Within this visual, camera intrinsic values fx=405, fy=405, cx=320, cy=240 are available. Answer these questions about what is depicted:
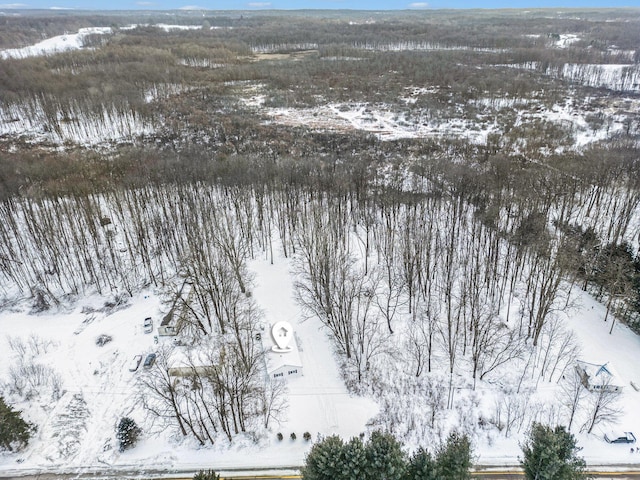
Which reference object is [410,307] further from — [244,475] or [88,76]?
[88,76]

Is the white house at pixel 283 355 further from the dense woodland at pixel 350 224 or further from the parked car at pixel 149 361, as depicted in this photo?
the parked car at pixel 149 361

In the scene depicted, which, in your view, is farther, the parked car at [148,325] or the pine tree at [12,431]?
the parked car at [148,325]

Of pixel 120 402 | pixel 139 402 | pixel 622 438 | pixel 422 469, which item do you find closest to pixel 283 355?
pixel 139 402

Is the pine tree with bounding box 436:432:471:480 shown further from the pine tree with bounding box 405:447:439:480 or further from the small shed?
the small shed

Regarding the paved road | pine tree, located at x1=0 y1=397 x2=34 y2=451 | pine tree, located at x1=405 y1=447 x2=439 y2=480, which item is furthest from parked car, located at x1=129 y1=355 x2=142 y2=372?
pine tree, located at x1=405 y1=447 x2=439 y2=480

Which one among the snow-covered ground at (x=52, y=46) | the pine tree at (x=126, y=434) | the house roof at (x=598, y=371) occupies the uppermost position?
the snow-covered ground at (x=52, y=46)

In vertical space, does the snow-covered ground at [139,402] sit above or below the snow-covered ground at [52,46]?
below

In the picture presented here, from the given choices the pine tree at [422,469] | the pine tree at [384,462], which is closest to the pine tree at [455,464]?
the pine tree at [422,469]

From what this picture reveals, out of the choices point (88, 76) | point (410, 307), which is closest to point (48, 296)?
point (410, 307)
